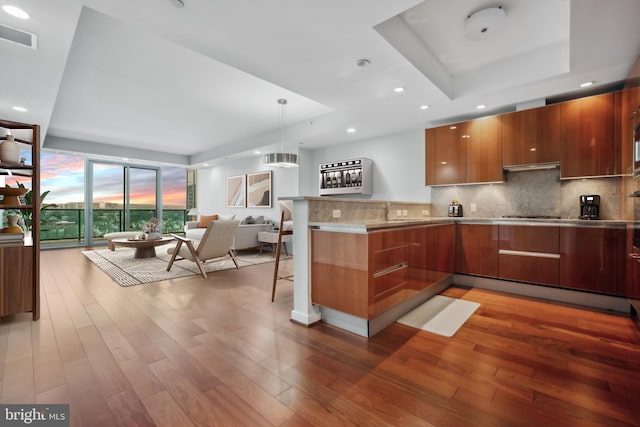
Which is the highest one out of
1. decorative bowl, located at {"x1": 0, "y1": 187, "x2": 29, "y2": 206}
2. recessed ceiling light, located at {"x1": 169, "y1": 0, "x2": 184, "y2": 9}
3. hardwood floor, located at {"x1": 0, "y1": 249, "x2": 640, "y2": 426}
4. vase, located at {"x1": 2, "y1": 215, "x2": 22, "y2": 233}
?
recessed ceiling light, located at {"x1": 169, "y1": 0, "x2": 184, "y2": 9}

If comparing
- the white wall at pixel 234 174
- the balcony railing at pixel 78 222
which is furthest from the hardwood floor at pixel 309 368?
the balcony railing at pixel 78 222

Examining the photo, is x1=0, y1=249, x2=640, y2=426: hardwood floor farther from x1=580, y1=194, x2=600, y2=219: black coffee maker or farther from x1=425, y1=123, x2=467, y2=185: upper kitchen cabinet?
x1=425, y1=123, x2=467, y2=185: upper kitchen cabinet

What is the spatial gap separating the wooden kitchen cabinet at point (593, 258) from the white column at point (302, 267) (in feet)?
9.49

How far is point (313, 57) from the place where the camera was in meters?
2.63

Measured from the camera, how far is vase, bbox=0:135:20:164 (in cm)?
256

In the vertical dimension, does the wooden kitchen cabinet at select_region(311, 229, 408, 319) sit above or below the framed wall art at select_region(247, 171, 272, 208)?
below

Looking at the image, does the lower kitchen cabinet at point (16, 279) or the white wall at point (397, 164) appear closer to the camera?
the lower kitchen cabinet at point (16, 279)

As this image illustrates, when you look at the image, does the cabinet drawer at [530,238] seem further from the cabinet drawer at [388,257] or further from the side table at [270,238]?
the side table at [270,238]

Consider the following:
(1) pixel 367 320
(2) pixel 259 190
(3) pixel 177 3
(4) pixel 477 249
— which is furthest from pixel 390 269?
(2) pixel 259 190

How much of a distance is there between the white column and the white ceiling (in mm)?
1450

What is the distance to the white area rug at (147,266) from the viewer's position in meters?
4.27

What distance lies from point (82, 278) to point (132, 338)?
2.87 meters

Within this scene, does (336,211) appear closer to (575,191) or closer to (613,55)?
(613,55)

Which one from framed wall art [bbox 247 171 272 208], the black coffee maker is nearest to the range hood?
the black coffee maker
